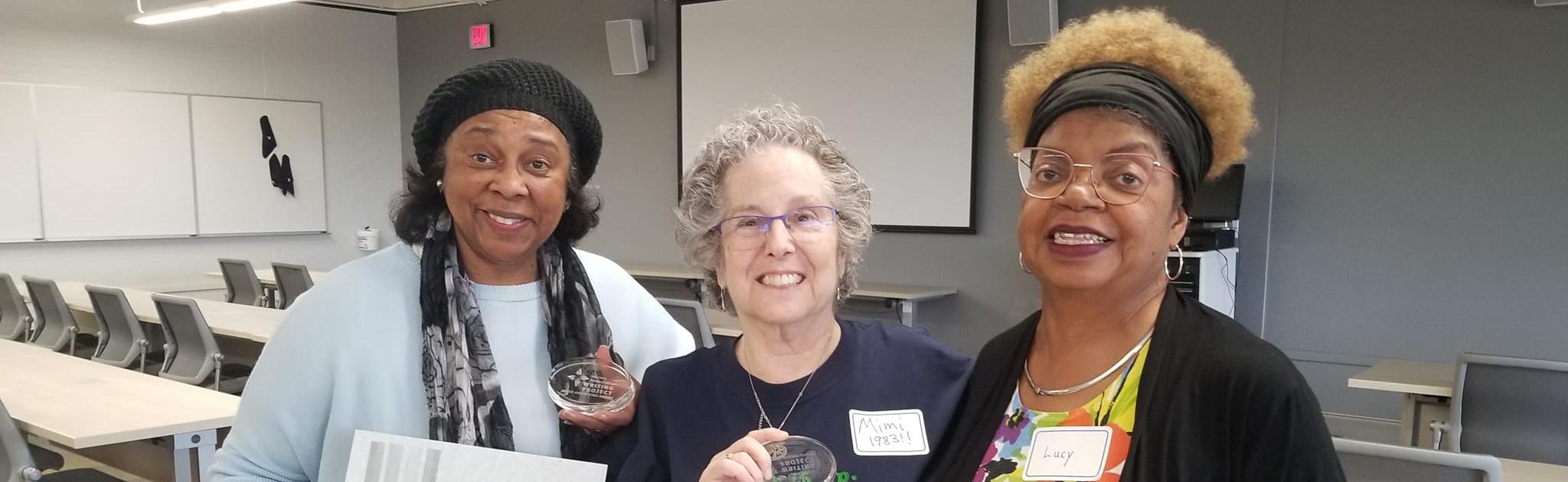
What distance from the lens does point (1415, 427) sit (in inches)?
145

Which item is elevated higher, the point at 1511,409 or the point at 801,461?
the point at 801,461

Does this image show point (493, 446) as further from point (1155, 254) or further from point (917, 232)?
point (917, 232)

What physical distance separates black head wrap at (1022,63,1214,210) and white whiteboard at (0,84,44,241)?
8389 mm

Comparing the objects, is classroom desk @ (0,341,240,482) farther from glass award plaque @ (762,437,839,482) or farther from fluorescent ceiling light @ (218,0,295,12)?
fluorescent ceiling light @ (218,0,295,12)

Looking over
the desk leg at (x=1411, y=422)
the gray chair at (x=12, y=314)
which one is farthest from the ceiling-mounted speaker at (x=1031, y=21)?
the gray chair at (x=12, y=314)

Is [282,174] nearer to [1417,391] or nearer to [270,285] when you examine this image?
[270,285]

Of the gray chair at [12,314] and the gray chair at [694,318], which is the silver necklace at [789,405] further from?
the gray chair at [12,314]

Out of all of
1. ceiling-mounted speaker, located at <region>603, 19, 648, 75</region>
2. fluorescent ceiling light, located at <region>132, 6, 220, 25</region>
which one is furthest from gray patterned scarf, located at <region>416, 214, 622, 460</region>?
ceiling-mounted speaker, located at <region>603, 19, 648, 75</region>

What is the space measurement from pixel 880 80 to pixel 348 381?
5.48m

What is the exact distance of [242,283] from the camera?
6723mm

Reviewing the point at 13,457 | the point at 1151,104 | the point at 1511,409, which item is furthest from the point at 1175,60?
the point at 13,457

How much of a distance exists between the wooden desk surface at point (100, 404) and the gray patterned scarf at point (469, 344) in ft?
6.62

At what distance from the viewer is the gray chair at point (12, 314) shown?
559cm

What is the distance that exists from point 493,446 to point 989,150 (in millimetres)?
5249
